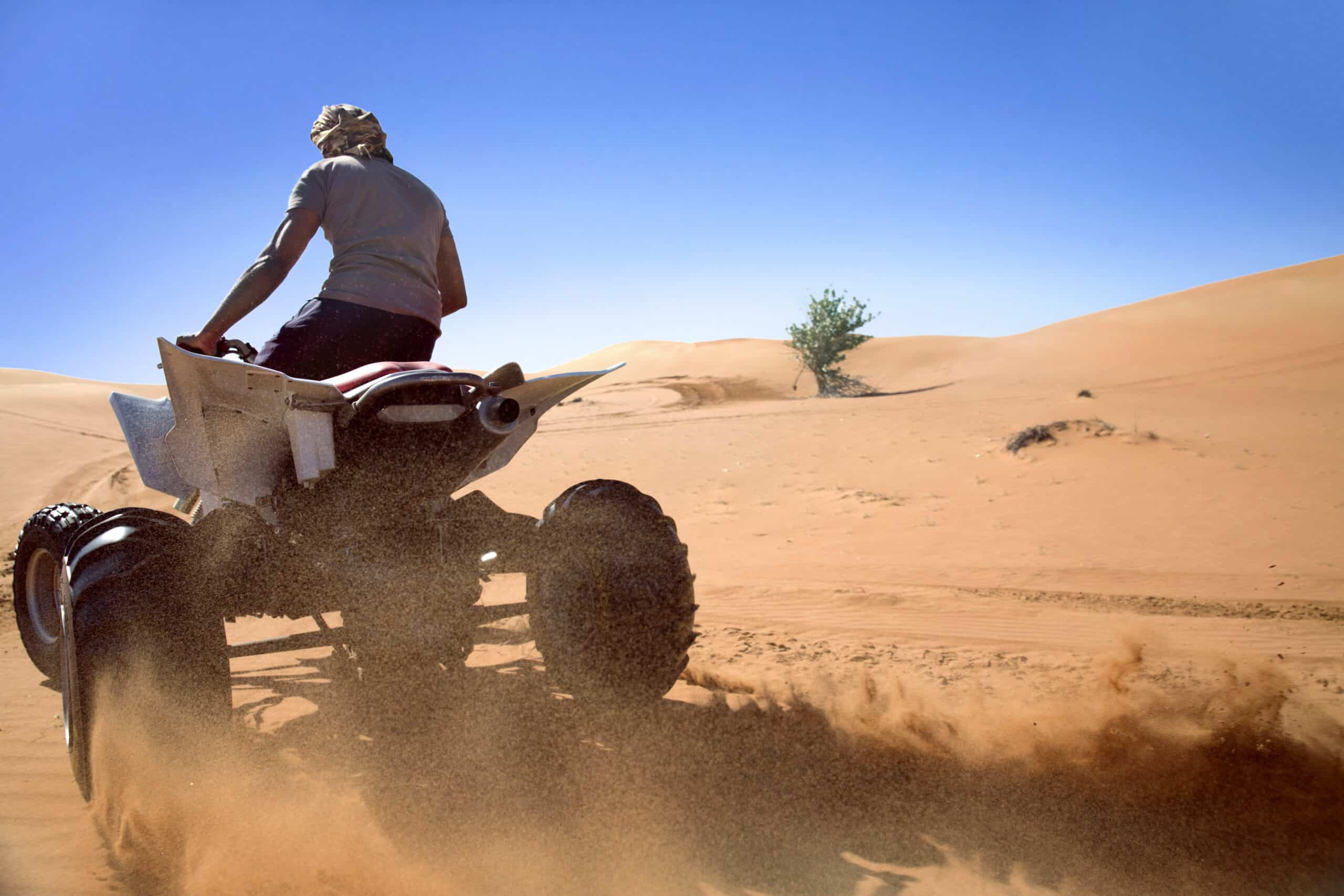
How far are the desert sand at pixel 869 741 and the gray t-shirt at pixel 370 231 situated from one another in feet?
5.01

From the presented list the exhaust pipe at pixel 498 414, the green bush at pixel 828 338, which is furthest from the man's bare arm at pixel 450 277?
the green bush at pixel 828 338

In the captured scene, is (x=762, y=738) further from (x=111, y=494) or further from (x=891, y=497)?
(x=111, y=494)

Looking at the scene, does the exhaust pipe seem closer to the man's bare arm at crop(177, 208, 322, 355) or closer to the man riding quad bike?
the man riding quad bike

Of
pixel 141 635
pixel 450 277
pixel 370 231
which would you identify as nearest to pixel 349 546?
pixel 141 635

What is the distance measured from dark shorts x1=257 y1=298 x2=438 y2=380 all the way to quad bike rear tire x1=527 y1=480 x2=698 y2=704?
89 cm

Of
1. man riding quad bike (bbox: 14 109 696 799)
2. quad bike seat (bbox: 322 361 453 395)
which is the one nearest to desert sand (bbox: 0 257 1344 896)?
man riding quad bike (bbox: 14 109 696 799)

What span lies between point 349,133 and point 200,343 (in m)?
1.10

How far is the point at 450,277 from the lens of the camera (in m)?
3.56

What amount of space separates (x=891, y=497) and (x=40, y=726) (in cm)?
799

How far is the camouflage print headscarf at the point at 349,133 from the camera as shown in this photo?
10.3ft

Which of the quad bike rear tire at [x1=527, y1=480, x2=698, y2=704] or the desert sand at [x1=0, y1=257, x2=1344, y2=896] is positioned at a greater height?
the quad bike rear tire at [x1=527, y1=480, x2=698, y2=704]

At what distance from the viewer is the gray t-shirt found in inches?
116

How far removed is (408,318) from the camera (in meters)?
3.05

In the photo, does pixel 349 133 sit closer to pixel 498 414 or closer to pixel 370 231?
pixel 370 231
